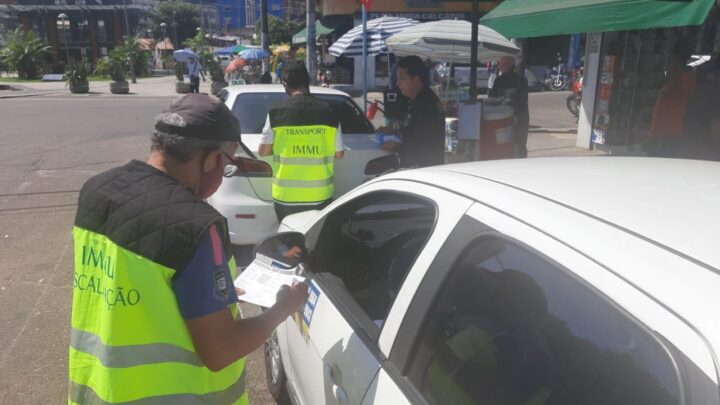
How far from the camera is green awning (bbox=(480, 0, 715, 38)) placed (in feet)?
17.6

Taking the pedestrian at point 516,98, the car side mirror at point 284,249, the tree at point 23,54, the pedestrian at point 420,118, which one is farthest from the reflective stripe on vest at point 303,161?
the tree at point 23,54

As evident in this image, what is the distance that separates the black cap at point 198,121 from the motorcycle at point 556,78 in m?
26.5

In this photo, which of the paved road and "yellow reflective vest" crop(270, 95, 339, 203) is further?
"yellow reflective vest" crop(270, 95, 339, 203)

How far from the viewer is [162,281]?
1478 millimetres

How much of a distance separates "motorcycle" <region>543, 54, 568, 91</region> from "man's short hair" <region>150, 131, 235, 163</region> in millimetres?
26539

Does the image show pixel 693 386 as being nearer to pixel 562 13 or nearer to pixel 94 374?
pixel 94 374

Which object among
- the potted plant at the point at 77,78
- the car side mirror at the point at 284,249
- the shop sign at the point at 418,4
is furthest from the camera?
the potted plant at the point at 77,78

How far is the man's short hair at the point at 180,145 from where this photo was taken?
165 cm

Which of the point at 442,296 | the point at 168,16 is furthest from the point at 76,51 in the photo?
the point at 442,296

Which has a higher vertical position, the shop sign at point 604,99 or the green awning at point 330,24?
the green awning at point 330,24

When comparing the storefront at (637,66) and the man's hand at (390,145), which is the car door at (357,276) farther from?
the storefront at (637,66)

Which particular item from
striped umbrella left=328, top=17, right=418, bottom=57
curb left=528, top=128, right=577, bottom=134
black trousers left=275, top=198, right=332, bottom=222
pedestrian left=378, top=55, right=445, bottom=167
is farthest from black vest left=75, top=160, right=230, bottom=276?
curb left=528, top=128, right=577, bottom=134

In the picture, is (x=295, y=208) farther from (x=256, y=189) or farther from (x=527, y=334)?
(x=527, y=334)

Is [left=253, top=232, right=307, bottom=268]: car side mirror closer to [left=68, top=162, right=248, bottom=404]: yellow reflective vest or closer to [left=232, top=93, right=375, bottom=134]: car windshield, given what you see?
[left=68, top=162, right=248, bottom=404]: yellow reflective vest
